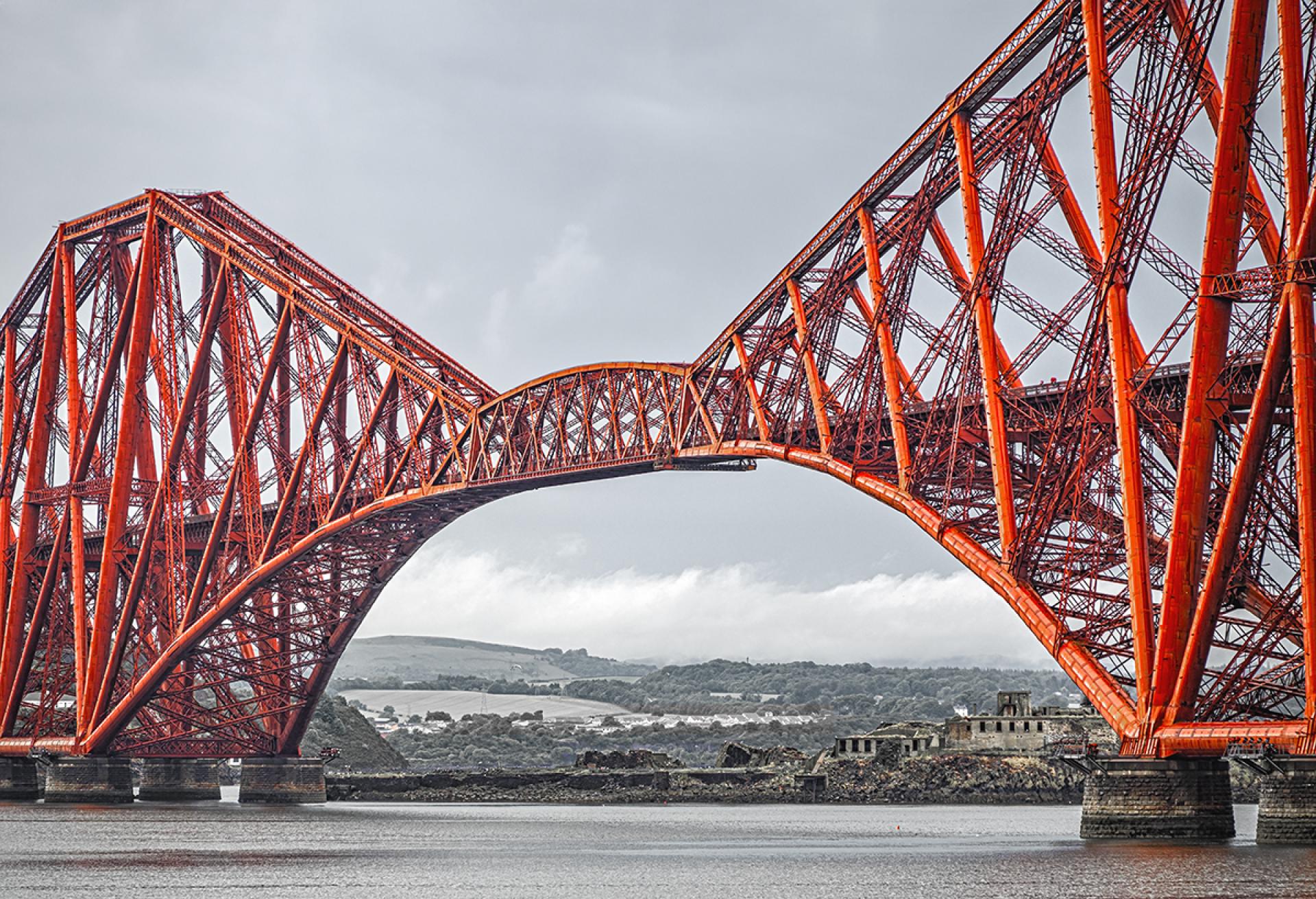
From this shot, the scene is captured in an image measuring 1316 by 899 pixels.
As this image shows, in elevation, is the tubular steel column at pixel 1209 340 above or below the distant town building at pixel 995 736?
above

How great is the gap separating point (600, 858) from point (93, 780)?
49.2m

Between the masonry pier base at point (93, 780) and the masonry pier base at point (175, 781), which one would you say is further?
the masonry pier base at point (175, 781)

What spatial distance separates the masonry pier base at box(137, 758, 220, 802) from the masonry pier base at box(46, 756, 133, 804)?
7.31 metres

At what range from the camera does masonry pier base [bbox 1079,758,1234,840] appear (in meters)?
47.3

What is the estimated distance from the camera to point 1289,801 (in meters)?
44.8

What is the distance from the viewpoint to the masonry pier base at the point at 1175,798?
47.3m

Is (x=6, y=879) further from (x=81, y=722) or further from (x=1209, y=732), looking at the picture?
(x=81, y=722)

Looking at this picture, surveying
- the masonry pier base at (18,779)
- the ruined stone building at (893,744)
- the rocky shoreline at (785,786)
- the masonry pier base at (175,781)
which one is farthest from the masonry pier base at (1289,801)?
the ruined stone building at (893,744)

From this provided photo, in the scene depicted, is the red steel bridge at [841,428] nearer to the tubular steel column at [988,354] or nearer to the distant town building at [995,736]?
the tubular steel column at [988,354]

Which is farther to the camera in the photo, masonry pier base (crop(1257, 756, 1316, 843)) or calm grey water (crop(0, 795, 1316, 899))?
masonry pier base (crop(1257, 756, 1316, 843))

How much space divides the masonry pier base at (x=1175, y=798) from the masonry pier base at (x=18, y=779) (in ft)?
240

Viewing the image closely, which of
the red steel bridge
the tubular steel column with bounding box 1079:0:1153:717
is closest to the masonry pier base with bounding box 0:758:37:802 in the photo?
the red steel bridge

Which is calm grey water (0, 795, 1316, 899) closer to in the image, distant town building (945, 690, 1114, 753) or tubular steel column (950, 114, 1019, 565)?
tubular steel column (950, 114, 1019, 565)

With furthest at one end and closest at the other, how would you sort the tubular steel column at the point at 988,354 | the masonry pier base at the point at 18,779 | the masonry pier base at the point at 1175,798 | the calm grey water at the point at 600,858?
the masonry pier base at the point at 18,779
the tubular steel column at the point at 988,354
the masonry pier base at the point at 1175,798
the calm grey water at the point at 600,858
